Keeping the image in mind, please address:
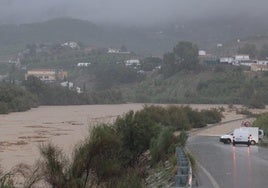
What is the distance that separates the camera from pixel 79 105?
141250mm

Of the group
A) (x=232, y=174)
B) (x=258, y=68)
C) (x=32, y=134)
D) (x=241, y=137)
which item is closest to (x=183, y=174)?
(x=232, y=174)

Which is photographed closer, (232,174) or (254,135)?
(232,174)

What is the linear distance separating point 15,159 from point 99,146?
25302 mm

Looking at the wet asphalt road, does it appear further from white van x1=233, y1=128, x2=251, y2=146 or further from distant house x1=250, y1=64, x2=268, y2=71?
distant house x1=250, y1=64, x2=268, y2=71

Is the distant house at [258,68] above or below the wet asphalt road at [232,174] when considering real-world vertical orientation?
above

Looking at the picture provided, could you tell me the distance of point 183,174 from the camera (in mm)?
15016

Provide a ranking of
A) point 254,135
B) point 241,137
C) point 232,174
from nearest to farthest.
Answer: point 232,174, point 241,137, point 254,135

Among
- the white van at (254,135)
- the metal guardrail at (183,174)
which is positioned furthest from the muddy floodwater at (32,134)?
the white van at (254,135)

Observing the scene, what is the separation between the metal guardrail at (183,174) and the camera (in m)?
13.3

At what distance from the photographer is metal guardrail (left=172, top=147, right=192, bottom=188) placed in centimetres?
1328

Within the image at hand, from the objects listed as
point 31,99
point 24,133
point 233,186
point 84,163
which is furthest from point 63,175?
point 31,99

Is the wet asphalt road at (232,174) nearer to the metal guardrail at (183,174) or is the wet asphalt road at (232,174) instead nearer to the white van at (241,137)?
the metal guardrail at (183,174)

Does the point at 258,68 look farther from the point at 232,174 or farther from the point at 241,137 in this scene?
the point at 232,174

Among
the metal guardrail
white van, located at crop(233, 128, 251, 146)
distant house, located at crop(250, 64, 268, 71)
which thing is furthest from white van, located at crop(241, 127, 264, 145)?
distant house, located at crop(250, 64, 268, 71)
